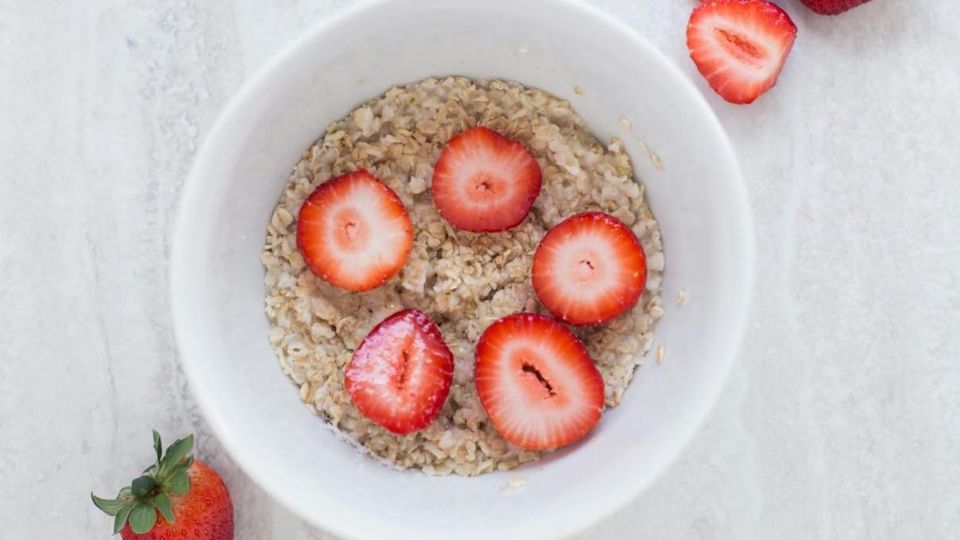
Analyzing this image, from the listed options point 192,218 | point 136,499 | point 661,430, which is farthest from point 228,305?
point 661,430

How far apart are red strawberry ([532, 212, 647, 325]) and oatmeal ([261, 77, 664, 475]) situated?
23 mm

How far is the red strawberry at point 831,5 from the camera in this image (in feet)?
3.83

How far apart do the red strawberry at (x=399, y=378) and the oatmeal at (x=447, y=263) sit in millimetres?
30

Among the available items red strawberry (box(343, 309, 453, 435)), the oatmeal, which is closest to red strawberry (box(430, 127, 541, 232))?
the oatmeal

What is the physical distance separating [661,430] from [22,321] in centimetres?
64

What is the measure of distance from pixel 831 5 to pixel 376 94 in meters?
0.46

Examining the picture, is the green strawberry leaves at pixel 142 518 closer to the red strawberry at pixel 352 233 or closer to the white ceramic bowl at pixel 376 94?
the white ceramic bowl at pixel 376 94

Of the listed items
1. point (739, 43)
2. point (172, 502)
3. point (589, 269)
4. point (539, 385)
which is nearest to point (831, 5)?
point (739, 43)

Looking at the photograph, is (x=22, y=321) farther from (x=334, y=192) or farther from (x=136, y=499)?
(x=334, y=192)

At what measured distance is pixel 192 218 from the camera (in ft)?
3.18

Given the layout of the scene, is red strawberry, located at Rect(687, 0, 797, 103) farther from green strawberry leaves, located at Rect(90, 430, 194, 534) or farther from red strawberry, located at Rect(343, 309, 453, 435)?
green strawberry leaves, located at Rect(90, 430, 194, 534)

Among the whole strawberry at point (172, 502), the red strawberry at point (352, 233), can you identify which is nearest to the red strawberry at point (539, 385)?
the red strawberry at point (352, 233)

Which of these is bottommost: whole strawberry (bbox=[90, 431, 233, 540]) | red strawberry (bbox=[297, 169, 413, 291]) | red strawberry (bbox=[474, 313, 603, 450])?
whole strawberry (bbox=[90, 431, 233, 540])

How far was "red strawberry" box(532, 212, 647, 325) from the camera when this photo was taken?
1071 mm
